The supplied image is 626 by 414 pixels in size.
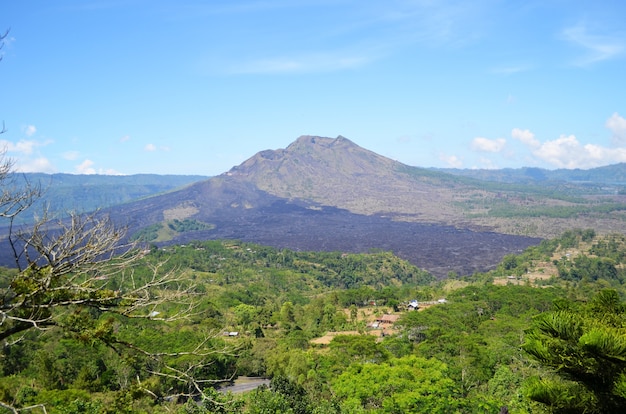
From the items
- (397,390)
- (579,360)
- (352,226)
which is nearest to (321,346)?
(397,390)

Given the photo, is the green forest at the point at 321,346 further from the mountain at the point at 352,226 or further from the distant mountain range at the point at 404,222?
the distant mountain range at the point at 404,222

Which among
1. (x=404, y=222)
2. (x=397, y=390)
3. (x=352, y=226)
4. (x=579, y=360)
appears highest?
(x=579, y=360)

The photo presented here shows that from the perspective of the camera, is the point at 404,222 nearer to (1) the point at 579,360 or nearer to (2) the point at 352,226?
(2) the point at 352,226

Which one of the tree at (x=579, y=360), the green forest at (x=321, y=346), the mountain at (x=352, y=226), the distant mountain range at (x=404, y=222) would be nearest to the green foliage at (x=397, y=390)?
the green forest at (x=321, y=346)

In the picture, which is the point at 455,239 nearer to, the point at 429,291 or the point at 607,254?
the point at 607,254

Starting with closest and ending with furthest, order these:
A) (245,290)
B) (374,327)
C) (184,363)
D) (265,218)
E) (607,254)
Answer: (184,363), (374,327), (245,290), (607,254), (265,218)

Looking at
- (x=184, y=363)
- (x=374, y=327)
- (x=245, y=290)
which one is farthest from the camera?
(x=245, y=290)

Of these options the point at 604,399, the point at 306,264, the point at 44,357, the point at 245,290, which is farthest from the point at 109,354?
the point at 306,264

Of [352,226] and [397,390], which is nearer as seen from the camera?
[397,390]
